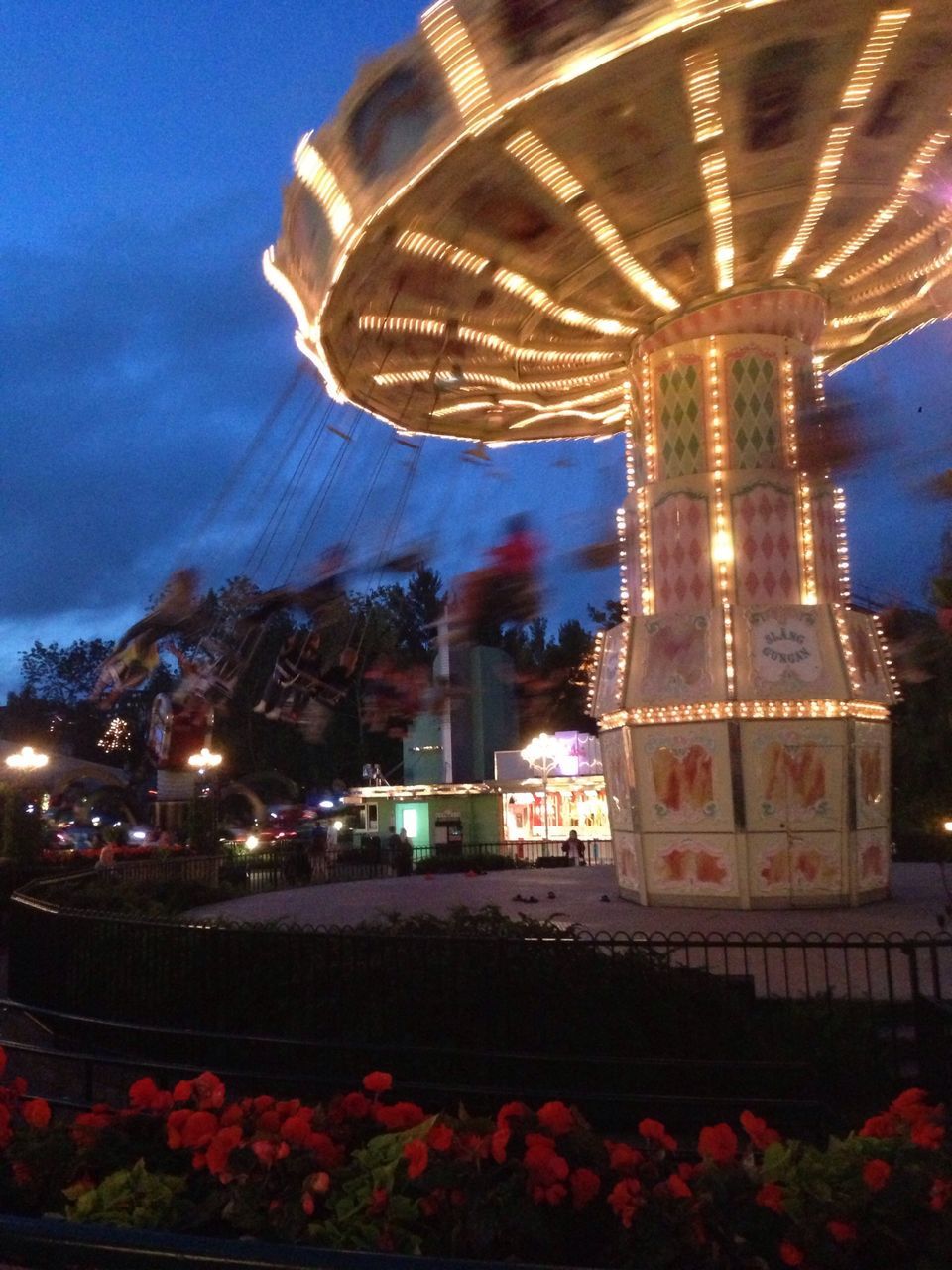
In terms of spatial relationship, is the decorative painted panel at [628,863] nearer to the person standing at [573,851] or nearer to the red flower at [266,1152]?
the person standing at [573,851]

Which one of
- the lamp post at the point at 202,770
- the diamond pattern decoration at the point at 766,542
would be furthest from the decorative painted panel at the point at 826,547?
the lamp post at the point at 202,770

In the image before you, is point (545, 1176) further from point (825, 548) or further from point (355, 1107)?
point (825, 548)

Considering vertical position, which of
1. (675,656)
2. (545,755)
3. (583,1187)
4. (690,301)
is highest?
(690,301)

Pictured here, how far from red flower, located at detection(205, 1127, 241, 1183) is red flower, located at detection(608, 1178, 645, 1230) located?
130 cm

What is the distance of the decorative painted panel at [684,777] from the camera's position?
1410cm

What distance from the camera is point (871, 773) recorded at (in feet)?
48.0

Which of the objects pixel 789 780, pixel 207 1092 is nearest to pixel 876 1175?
pixel 207 1092

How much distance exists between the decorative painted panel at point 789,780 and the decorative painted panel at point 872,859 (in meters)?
0.74

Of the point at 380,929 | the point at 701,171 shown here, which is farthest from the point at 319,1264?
the point at 701,171

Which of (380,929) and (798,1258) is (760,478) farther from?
(798,1258)

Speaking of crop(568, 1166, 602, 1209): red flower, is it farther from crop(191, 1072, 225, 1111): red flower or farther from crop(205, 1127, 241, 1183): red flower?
crop(191, 1072, 225, 1111): red flower

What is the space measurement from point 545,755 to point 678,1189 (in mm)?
29792

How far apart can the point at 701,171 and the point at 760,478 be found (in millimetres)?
4774

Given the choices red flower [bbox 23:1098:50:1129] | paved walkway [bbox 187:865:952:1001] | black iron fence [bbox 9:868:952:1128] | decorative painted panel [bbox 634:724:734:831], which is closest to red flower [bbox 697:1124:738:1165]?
black iron fence [bbox 9:868:952:1128]
